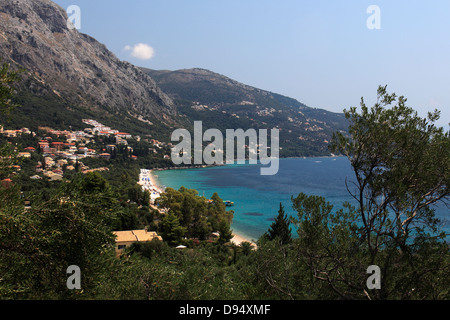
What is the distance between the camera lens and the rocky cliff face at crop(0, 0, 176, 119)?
3371 inches

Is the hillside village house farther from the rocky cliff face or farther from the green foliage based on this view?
the rocky cliff face

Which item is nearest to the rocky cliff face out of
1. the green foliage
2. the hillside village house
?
the green foliage

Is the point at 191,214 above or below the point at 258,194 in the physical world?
above

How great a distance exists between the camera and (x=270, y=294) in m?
6.65

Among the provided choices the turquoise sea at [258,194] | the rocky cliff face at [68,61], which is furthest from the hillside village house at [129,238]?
the rocky cliff face at [68,61]

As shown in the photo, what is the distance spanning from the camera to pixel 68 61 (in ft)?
320

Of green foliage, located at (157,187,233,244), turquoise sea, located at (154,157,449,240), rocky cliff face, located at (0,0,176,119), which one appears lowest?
turquoise sea, located at (154,157,449,240)

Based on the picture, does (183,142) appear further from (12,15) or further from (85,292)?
(85,292)

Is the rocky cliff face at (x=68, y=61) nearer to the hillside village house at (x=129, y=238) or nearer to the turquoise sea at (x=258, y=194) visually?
the turquoise sea at (x=258, y=194)

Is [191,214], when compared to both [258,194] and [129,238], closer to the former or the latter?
[129,238]

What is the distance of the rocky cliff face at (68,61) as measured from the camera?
85.6 meters

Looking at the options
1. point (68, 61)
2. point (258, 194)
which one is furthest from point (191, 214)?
point (68, 61)
